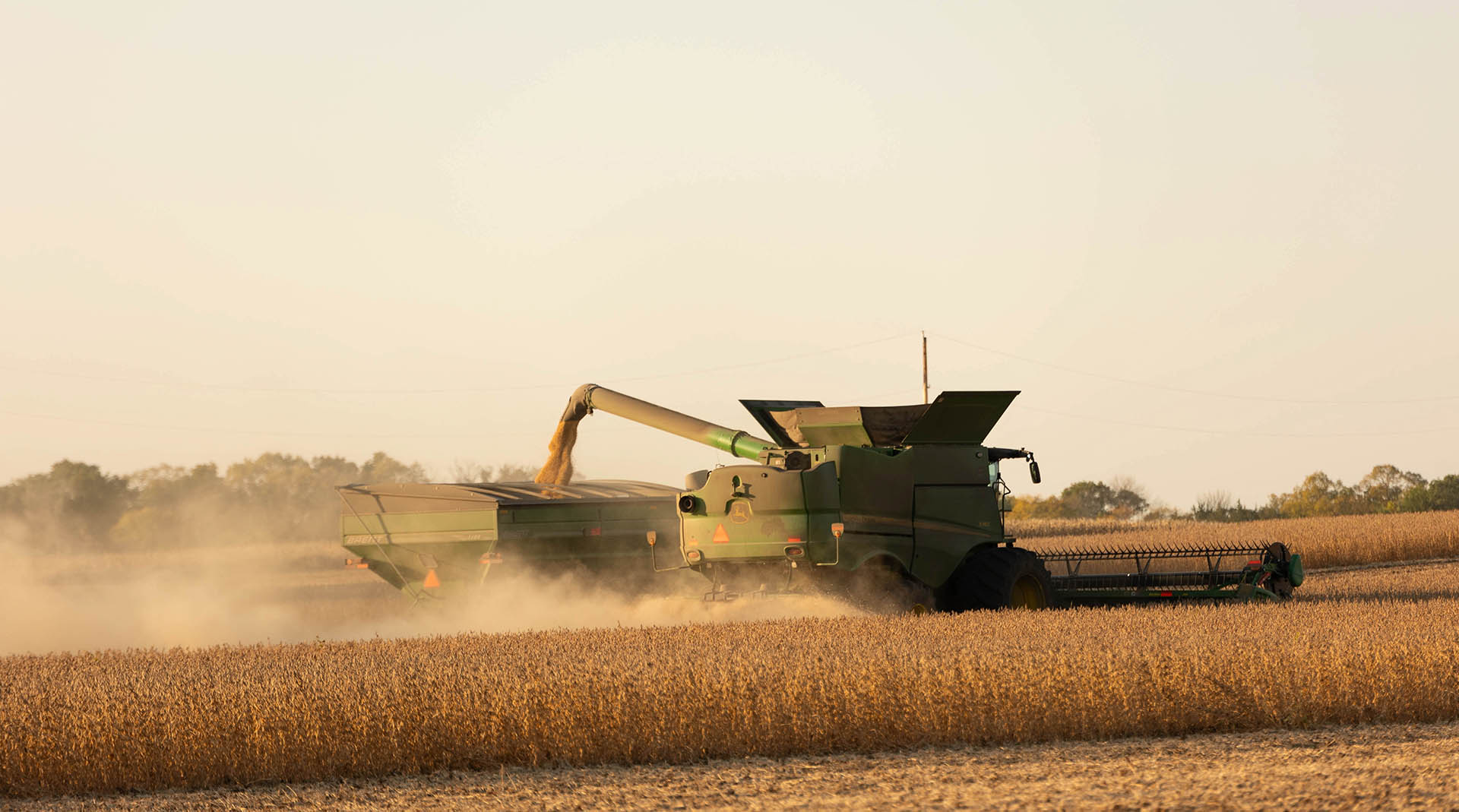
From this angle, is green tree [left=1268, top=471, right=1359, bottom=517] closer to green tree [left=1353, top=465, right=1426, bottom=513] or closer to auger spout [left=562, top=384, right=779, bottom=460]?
green tree [left=1353, top=465, right=1426, bottom=513]

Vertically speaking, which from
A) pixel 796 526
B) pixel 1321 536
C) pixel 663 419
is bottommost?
pixel 1321 536

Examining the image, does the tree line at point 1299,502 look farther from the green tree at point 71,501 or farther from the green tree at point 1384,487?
the green tree at point 71,501

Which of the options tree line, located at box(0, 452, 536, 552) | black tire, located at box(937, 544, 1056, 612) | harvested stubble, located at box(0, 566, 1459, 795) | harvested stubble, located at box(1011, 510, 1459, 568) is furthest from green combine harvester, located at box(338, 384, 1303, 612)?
tree line, located at box(0, 452, 536, 552)

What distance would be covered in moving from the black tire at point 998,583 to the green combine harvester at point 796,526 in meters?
0.02

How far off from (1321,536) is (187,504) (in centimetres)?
4051

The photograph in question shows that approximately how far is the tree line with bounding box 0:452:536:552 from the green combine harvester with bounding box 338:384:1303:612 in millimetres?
29477

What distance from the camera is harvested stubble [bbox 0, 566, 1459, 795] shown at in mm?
8430

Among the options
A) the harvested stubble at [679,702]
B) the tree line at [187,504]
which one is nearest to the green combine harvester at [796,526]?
the harvested stubble at [679,702]

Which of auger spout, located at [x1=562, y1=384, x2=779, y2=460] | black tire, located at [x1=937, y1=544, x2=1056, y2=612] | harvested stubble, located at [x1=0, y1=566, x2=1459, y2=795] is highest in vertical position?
auger spout, located at [x1=562, y1=384, x2=779, y2=460]

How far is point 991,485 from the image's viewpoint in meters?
15.7

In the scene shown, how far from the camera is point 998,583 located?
14.9m

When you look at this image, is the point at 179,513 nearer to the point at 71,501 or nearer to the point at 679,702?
the point at 71,501

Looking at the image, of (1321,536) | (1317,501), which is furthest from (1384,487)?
(1321,536)

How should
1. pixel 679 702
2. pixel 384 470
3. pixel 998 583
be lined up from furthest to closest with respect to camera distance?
pixel 384 470, pixel 998 583, pixel 679 702
